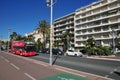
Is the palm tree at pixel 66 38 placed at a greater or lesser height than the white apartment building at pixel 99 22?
lesser

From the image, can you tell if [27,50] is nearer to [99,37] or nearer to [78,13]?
[99,37]

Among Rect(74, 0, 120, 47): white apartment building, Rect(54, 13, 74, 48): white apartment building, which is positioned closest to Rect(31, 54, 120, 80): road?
Rect(74, 0, 120, 47): white apartment building

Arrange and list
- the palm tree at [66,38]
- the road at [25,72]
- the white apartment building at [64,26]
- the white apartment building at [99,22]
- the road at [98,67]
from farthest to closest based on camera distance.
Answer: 1. the white apartment building at [64,26]
2. the palm tree at [66,38]
3. the white apartment building at [99,22]
4. the road at [98,67]
5. the road at [25,72]

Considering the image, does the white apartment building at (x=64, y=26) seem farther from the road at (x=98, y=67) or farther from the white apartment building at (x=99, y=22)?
the road at (x=98, y=67)

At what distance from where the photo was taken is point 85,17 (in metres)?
71.8

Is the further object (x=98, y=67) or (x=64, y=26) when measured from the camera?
(x=64, y=26)

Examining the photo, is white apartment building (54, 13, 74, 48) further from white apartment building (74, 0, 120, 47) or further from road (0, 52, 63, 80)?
road (0, 52, 63, 80)

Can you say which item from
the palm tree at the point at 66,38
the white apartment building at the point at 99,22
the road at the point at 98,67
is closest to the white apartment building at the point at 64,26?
the palm tree at the point at 66,38

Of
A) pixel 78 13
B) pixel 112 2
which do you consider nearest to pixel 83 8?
pixel 78 13

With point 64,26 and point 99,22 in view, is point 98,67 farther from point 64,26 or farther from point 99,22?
point 64,26

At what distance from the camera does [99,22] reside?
64.1m

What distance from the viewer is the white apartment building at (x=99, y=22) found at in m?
57.8

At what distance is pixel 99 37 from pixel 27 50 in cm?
3378

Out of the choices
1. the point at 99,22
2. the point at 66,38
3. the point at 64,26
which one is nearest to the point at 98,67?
the point at 99,22
